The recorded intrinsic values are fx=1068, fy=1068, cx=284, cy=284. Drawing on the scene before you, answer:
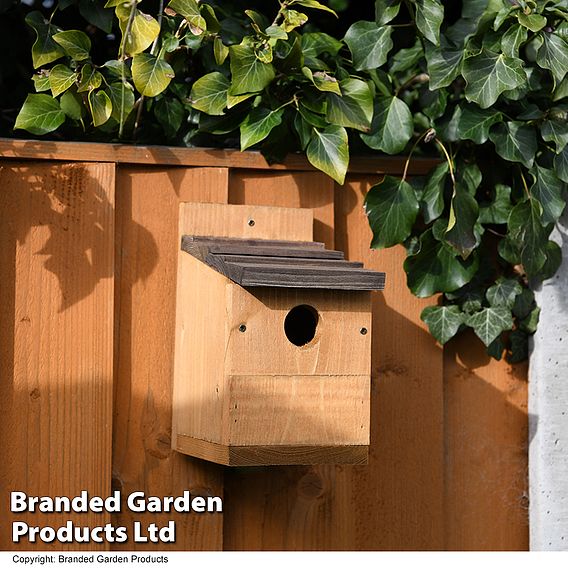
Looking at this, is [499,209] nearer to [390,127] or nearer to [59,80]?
[390,127]

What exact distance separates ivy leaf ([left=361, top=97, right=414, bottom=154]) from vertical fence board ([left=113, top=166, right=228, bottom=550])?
1.47 feet

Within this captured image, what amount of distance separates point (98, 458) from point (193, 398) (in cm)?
25

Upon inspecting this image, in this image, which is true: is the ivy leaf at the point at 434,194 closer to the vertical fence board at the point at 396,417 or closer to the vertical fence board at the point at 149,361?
the vertical fence board at the point at 396,417

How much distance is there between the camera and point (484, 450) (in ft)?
7.97

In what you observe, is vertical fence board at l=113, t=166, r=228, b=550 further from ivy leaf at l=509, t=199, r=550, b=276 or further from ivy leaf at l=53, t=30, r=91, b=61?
ivy leaf at l=509, t=199, r=550, b=276

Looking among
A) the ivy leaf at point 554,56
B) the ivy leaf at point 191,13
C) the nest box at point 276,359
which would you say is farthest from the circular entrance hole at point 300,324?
the ivy leaf at point 554,56

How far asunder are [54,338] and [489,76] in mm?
1046

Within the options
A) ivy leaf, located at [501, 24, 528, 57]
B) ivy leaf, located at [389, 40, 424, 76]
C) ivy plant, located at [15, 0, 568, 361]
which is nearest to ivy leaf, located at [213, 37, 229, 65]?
ivy plant, located at [15, 0, 568, 361]

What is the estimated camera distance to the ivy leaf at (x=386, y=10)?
89.2 inches

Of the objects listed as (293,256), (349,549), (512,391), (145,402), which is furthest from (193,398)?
(512,391)

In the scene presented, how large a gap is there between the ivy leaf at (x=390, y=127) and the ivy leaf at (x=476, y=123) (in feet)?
0.37

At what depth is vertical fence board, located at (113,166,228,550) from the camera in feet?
7.39

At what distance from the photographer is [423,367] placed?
2406mm

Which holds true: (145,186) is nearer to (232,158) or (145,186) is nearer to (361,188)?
(232,158)
